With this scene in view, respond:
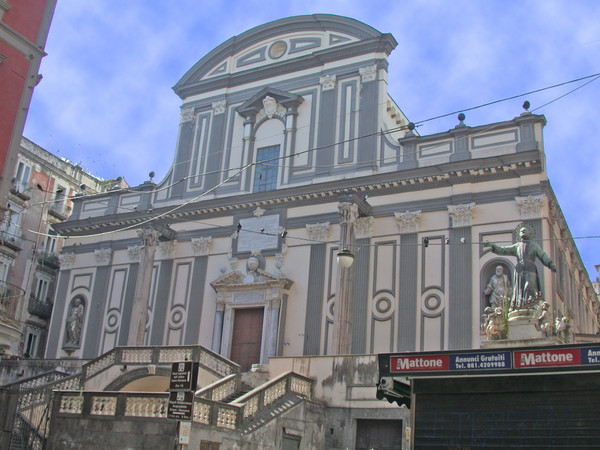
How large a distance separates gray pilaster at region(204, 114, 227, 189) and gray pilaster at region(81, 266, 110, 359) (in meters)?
6.56

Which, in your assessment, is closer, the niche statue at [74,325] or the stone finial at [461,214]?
the stone finial at [461,214]

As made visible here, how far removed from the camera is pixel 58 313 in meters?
33.3

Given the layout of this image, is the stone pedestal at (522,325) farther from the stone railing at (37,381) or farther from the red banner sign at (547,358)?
the stone railing at (37,381)

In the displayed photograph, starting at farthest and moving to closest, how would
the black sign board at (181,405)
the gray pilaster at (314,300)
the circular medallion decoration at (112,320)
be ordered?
the circular medallion decoration at (112,320) → the gray pilaster at (314,300) → the black sign board at (181,405)

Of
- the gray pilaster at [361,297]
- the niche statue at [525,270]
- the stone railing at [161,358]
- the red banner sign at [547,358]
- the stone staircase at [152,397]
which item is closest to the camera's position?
the red banner sign at [547,358]

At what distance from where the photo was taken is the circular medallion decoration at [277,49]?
32.1 meters

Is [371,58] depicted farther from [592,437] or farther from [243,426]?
[592,437]

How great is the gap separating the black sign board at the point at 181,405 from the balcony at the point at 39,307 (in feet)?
91.4

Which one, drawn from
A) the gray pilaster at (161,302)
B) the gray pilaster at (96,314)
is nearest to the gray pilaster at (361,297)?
the gray pilaster at (161,302)

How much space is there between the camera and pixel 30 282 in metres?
38.1

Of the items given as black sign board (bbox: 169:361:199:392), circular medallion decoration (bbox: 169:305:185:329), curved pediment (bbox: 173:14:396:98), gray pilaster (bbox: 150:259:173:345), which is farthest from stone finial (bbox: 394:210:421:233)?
black sign board (bbox: 169:361:199:392)

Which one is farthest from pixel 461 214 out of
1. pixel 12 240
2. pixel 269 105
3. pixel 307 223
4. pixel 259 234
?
pixel 12 240

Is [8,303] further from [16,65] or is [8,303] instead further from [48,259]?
[48,259]

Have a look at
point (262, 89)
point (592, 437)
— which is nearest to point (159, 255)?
point (262, 89)
